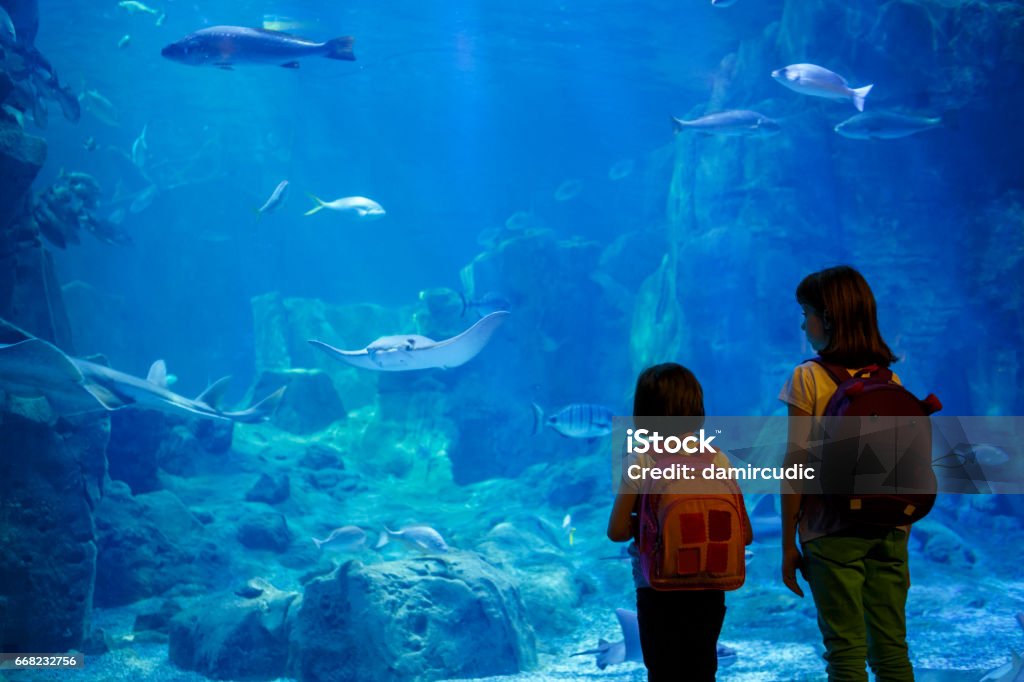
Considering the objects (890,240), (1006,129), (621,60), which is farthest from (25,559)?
(621,60)

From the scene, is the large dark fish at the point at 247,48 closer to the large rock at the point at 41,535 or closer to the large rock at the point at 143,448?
the large rock at the point at 41,535

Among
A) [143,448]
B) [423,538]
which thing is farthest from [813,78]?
[143,448]

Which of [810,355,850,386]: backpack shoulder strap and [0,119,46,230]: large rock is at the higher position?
[0,119,46,230]: large rock

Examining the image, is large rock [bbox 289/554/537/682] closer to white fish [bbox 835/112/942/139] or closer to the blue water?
the blue water

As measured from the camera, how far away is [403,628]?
4891mm

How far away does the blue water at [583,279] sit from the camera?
770 centimetres

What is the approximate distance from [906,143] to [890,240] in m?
1.59

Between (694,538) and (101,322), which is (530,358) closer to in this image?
(694,538)

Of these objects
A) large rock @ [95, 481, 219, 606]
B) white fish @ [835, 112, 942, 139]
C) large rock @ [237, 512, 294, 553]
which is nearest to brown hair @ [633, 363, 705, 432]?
white fish @ [835, 112, 942, 139]

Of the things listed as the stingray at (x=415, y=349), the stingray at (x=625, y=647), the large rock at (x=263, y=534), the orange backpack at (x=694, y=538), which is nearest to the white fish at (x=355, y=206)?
the stingray at (x=415, y=349)

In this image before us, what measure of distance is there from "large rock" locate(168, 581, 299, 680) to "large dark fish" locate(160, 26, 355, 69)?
4.98 m

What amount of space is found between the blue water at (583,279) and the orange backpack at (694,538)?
10.9 ft

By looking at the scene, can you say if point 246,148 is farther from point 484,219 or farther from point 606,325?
point 606,325

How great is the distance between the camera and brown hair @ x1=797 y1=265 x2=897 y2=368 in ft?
6.88
